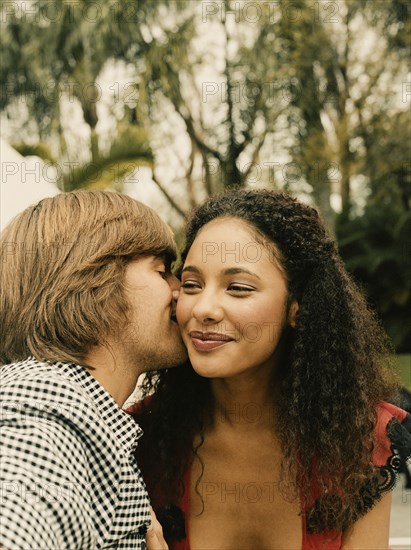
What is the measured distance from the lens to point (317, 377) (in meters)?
2.57

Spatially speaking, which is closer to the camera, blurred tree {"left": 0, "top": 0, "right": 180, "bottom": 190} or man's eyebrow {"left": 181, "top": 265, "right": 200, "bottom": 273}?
man's eyebrow {"left": 181, "top": 265, "right": 200, "bottom": 273}

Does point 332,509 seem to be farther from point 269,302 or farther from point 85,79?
point 85,79

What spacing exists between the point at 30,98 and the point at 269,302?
52.5ft

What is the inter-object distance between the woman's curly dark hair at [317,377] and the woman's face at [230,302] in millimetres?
96

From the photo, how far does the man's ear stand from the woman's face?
0.05 meters

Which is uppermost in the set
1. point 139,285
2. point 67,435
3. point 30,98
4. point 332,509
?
point 30,98

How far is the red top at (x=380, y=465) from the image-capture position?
2512 mm

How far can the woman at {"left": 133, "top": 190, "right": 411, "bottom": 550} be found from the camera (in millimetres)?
2391

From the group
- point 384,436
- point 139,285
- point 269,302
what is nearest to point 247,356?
point 269,302

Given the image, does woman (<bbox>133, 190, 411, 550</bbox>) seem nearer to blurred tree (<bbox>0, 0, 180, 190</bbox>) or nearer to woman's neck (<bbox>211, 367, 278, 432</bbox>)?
woman's neck (<bbox>211, 367, 278, 432</bbox>)

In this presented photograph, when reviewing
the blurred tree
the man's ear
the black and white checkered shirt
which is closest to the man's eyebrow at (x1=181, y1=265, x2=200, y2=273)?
the man's ear

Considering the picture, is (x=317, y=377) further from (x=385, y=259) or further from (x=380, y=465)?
(x=385, y=259)

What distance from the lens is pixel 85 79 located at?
16.6m

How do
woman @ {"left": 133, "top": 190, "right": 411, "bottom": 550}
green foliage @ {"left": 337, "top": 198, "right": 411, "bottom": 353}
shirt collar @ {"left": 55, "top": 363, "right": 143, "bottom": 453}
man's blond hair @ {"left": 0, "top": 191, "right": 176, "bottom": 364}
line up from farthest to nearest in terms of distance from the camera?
green foliage @ {"left": 337, "top": 198, "right": 411, "bottom": 353} < woman @ {"left": 133, "top": 190, "right": 411, "bottom": 550} < man's blond hair @ {"left": 0, "top": 191, "right": 176, "bottom": 364} < shirt collar @ {"left": 55, "top": 363, "right": 143, "bottom": 453}
